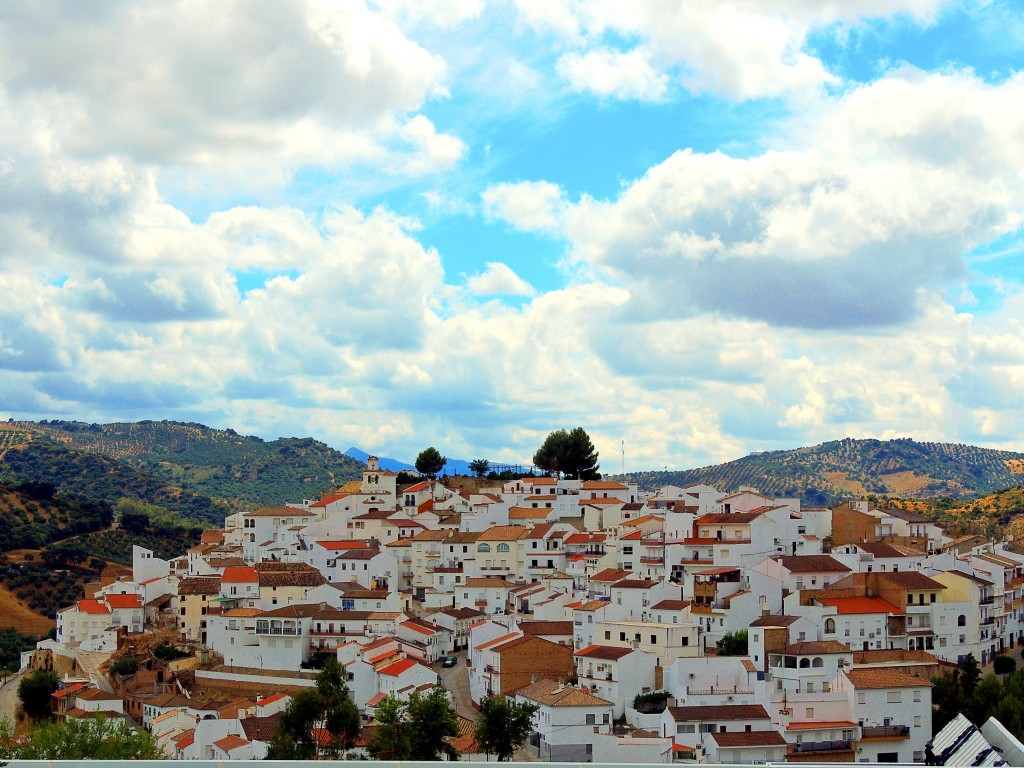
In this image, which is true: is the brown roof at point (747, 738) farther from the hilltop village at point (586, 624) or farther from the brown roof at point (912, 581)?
the brown roof at point (912, 581)

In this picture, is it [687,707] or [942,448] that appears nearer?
[687,707]

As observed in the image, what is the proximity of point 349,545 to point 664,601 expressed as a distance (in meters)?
22.3

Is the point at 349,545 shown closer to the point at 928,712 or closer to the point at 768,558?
the point at 768,558

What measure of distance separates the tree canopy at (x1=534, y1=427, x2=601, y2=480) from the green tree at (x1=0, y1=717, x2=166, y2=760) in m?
47.2

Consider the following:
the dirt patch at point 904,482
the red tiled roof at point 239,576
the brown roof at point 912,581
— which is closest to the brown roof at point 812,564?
the brown roof at point 912,581

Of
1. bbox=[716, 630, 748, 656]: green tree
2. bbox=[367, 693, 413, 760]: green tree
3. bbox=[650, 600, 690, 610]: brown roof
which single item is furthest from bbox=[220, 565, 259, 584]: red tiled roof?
bbox=[716, 630, 748, 656]: green tree

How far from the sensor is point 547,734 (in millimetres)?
35219

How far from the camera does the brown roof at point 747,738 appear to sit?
1291 inches

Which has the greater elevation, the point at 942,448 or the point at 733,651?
the point at 942,448

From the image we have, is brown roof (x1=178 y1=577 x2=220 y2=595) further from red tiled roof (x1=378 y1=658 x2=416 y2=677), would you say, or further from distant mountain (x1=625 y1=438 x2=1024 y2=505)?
distant mountain (x1=625 y1=438 x2=1024 y2=505)

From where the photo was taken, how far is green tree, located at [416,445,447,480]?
82.2 meters

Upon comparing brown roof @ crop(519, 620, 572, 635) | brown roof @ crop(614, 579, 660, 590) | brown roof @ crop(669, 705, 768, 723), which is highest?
brown roof @ crop(614, 579, 660, 590)

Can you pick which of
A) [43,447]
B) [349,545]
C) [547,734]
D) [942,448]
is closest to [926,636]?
[547,734]

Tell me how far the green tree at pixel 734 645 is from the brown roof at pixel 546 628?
22.4ft
